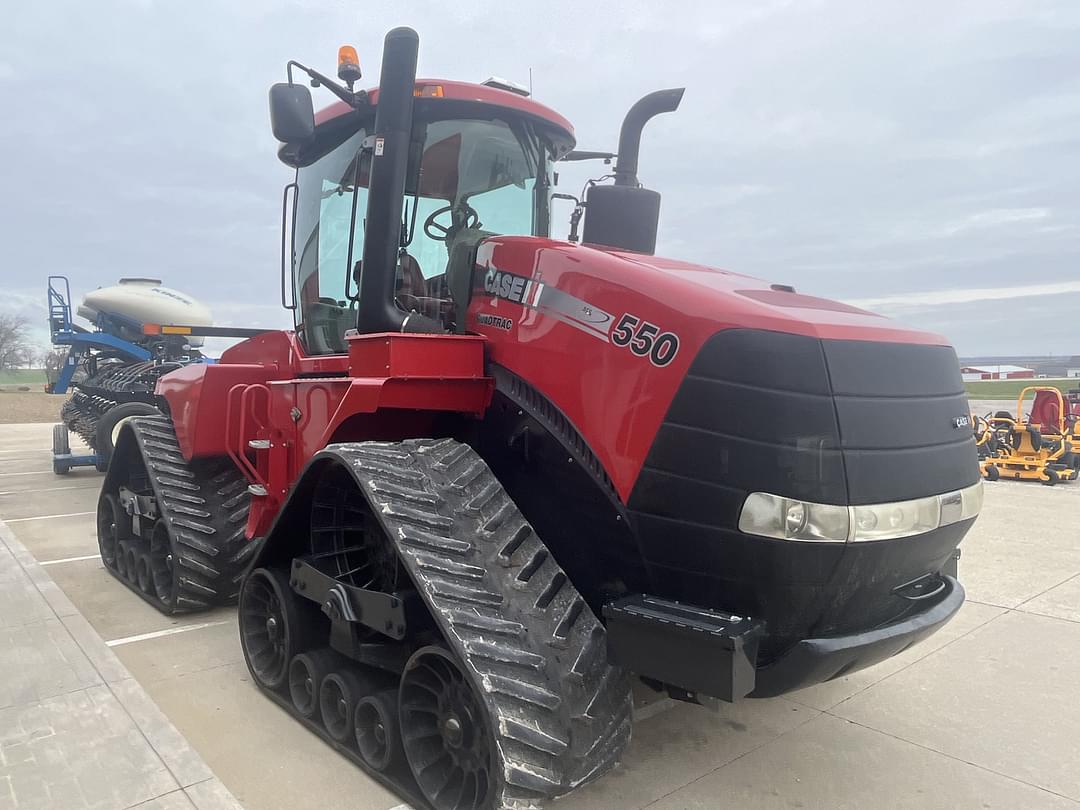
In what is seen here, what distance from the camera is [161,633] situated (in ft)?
15.6

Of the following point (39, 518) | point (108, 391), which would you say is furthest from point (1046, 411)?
point (108, 391)

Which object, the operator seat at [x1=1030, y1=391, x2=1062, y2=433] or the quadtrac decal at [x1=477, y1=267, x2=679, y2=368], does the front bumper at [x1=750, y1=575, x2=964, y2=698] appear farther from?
the operator seat at [x1=1030, y1=391, x2=1062, y2=433]

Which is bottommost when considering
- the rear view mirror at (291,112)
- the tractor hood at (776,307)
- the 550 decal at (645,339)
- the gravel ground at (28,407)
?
the gravel ground at (28,407)

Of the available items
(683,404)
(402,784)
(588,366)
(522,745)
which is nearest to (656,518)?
(683,404)

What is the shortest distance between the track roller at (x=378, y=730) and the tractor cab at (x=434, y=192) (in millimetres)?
1561

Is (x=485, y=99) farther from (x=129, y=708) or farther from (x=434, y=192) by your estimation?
(x=129, y=708)

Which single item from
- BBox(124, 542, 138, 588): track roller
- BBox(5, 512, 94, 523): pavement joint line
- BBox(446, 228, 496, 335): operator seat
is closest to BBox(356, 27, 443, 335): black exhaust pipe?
BBox(446, 228, 496, 335): operator seat

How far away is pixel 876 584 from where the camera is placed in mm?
2479

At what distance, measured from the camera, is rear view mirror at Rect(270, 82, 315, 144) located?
3.40m

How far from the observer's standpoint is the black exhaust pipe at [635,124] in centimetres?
367

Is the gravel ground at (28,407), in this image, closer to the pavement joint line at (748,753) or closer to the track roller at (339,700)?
the track roller at (339,700)

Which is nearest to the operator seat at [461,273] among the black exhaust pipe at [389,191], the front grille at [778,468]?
the black exhaust pipe at [389,191]

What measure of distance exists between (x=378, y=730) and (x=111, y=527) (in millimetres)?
4191

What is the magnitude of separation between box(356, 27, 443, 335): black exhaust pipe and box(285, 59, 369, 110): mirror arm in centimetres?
30
